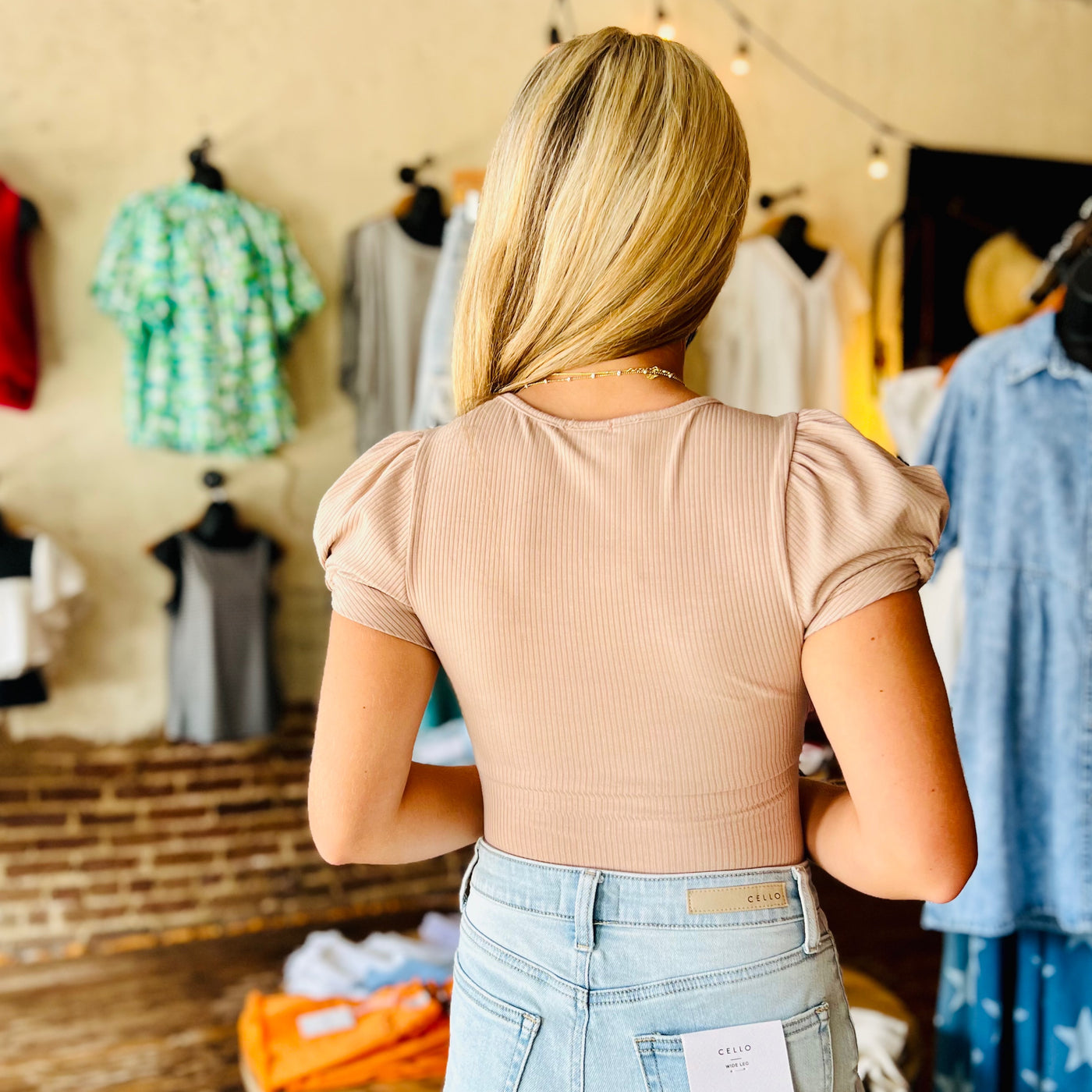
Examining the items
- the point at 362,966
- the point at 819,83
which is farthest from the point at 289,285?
the point at 819,83

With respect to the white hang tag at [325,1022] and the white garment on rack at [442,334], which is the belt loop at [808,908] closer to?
the white hang tag at [325,1022]

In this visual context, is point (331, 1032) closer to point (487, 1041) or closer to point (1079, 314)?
point (487, 1041)

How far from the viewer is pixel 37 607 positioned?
2.72 m

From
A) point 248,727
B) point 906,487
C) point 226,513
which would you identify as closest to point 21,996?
point 248,727

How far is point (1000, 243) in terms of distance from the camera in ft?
12.4

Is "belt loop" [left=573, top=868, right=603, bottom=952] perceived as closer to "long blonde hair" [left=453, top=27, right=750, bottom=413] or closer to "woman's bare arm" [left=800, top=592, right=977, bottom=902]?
"woman's bare arm" [left=800, top=592, right=977, bottom=902]

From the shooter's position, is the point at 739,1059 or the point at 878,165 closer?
the point at 739,1059

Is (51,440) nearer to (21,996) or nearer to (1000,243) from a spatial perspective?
(21,996)

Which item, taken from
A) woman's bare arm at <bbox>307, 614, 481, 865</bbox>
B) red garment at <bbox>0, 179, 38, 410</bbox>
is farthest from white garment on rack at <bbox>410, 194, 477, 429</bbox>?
woman's bare arm at <bbox>307, 614, 481, 865</bbox>

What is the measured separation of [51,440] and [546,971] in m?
2.69

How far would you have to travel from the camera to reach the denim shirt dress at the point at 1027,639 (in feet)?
6.34

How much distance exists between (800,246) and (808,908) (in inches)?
116

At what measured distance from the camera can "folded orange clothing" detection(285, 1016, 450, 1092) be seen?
6.38 feet

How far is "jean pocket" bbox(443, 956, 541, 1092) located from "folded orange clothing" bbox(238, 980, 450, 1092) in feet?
3.84
